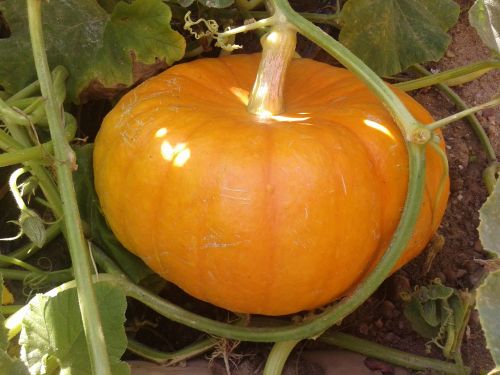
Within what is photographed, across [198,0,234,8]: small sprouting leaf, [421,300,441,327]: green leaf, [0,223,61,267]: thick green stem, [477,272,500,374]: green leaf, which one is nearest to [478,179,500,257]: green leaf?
[477,272,500,374]: green leaf

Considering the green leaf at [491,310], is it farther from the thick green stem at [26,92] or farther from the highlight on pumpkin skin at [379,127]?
the thick green stem at [26,92]

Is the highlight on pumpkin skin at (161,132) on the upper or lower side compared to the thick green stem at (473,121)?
upper

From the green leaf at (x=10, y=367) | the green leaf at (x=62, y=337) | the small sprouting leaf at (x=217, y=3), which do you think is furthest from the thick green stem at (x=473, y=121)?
the green leaf at (x=10, y=367)

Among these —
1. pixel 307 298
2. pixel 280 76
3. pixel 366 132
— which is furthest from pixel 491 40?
pixel 307 298

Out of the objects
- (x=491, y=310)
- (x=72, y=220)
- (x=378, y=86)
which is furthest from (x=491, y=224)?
(x=72, y=220)

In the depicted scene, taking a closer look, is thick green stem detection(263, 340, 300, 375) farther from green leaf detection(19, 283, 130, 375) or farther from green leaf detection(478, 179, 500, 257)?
green leaf detection(478, 179, 500, 257)

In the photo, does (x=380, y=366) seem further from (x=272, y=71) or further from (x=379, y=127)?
(x=272, y=71)
